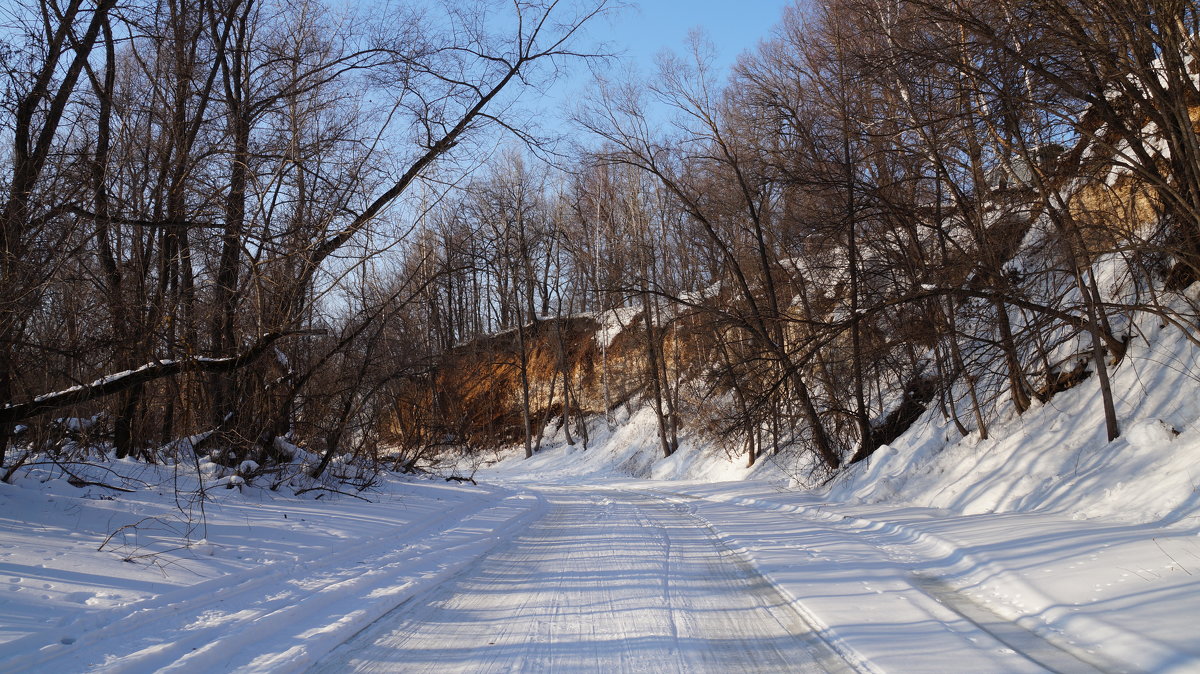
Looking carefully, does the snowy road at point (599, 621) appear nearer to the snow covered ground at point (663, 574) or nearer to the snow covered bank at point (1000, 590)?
the snow covered ground at point (663, 574)

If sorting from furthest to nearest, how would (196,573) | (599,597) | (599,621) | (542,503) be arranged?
(542,503) → (196,573) → (599,597) → (599,621)

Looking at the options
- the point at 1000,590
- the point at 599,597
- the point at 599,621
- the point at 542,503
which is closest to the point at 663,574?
the point at 599,597

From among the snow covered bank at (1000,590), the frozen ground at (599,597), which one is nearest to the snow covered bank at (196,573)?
the frozen ground at (599,597)

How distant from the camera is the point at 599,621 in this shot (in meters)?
5.01

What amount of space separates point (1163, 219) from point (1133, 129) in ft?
3.98

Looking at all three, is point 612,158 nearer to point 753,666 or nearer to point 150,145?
point 150,145

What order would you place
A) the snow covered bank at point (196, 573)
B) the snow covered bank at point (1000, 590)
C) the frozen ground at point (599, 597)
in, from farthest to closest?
the snow covered bank at point (196, 573) < the frozen ground at point (599, 597) < the snow covered bank at point (1000, 590)

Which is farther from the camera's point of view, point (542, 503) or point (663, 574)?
point (542, 503)

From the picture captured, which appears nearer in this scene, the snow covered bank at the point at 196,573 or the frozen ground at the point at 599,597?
the frozen ground at the point at 599,597

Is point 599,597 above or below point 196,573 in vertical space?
below

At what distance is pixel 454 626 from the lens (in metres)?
5.07

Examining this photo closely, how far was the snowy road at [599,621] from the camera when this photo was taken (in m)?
4.20

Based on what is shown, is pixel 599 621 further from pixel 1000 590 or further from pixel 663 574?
pixel 1000 590

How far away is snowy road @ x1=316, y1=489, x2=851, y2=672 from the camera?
420 centimetres
